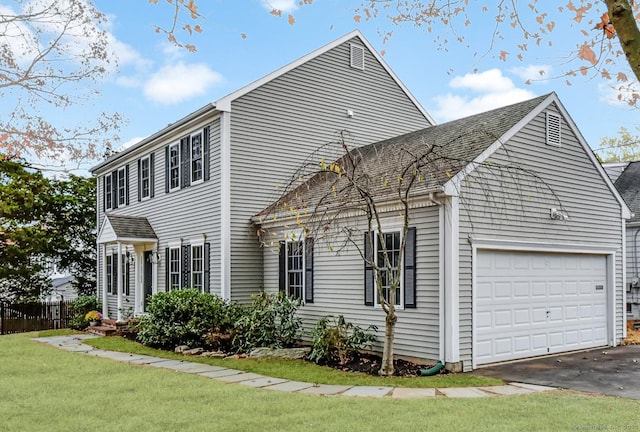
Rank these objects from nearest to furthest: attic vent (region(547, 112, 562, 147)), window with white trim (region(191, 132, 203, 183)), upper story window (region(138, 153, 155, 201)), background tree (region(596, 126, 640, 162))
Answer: attic vent (region(547, 112, 562, 147)), window with white trim (region(191, 132, 203, 183)), upper story window (region(138, 153, 155, 201)), background tree (region(596, 126, 640, 162))

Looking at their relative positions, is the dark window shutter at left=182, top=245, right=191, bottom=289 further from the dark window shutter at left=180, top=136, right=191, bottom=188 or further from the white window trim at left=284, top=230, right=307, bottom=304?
the white window trim at left=284, top=230, right=307, bottom=304

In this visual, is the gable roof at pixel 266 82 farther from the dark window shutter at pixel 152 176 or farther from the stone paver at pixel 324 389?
the stone paver at pixel 324 389

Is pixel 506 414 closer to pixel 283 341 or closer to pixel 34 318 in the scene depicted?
pixel 283 341

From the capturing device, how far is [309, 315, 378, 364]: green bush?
10.4 metres

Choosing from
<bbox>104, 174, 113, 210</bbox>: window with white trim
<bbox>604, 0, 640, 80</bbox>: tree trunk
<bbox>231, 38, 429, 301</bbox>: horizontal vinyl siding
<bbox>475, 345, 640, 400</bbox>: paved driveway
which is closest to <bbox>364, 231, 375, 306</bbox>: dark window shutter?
<bbox>475, 345, 640, 400</bbox>: paved driveway

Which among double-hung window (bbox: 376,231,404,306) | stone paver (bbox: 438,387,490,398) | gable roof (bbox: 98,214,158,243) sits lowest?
stone paver (bbox: 438,387,490,398)

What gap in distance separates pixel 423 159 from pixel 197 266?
7.25 m

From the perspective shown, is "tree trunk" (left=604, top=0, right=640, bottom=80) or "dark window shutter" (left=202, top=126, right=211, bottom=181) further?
"dark window shutter" (left=202, top=126, right=211, bottom=181)

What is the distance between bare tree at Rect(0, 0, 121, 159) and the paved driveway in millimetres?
7392

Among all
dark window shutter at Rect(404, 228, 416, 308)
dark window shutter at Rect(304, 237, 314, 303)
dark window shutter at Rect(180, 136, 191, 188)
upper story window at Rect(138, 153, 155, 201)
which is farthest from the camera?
upper story window at Rect(138, 153, 155, 201)

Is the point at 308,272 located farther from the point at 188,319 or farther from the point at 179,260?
the point at 179,260

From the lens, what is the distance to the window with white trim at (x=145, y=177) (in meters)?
18.0

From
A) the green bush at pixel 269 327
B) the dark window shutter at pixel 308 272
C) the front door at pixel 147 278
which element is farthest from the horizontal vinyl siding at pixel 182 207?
the dark window shutter at pixel 308 272

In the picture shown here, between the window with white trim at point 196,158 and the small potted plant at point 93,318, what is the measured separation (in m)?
5.75
